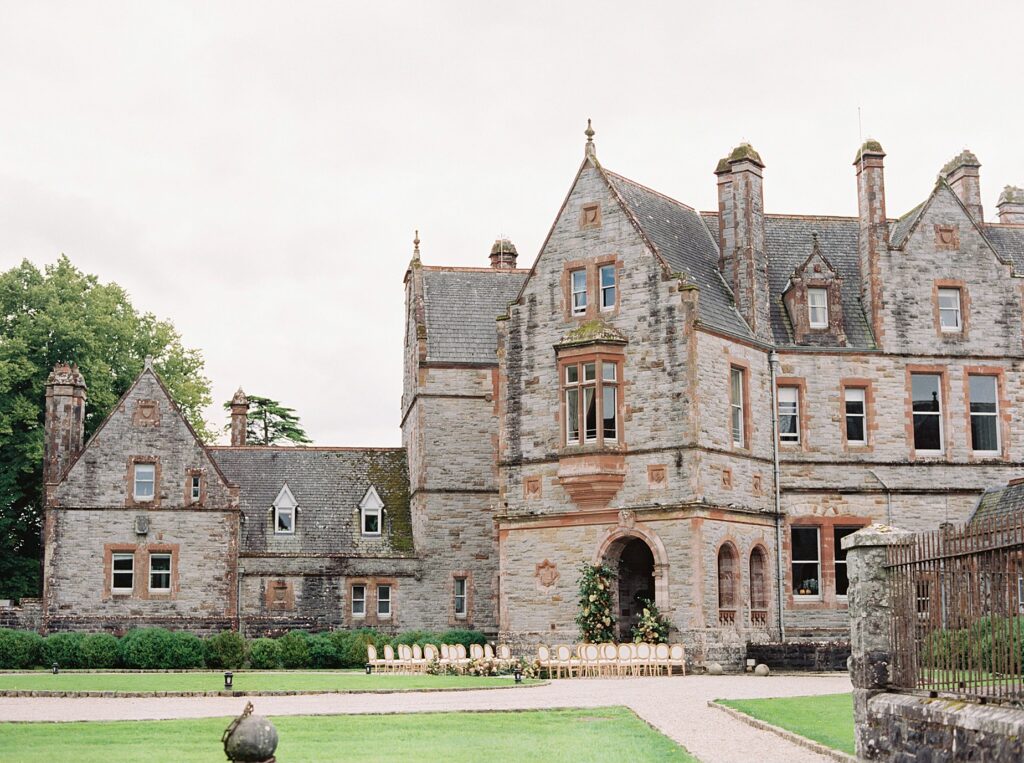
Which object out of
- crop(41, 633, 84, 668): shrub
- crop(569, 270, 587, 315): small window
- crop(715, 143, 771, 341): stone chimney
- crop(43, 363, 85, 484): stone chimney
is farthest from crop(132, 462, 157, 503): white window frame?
crop(715, 143, 771, 341): stone chimney

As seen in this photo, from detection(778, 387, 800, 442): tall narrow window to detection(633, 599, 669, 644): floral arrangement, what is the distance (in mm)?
7340

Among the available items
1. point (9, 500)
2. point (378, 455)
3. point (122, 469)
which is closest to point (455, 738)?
point (122, 469)

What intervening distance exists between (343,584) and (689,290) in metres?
16.9

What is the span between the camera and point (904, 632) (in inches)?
643

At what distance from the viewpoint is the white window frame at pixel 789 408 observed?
40531 mm

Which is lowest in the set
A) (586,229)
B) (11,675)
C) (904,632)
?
(11,675)

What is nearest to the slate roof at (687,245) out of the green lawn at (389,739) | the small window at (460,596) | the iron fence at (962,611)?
the small window at (460,596)

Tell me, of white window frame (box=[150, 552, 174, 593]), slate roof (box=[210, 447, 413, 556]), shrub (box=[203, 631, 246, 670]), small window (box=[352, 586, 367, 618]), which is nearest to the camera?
shrub (box=[203, 631, 246, 670])

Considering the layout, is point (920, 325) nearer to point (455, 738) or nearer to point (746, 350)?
point (746, 350)

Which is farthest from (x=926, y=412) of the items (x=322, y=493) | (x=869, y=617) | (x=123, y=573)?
(x=123, y=573)

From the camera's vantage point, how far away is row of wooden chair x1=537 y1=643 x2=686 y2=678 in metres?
34.4

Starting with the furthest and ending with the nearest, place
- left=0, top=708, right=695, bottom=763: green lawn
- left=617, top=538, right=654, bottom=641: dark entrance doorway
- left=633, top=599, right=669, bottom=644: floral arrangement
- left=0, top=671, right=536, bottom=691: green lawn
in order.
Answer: left=617, top=538, right=654, bottom=641: dark entrance doorway
left=633, top=599, right=669, bottom=644: floral arrangement
left=0, top=671, right=536, bottom=691: green lawn
left=0, top=708, right=695, bottom=763: green lawn

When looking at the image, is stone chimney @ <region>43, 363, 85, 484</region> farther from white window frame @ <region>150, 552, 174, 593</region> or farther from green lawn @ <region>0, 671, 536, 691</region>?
green lawn @ <region>0, 671, 536, 691</region>

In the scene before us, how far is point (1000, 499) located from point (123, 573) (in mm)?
27757
